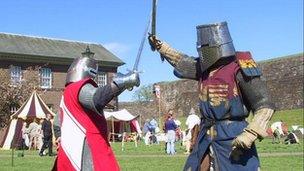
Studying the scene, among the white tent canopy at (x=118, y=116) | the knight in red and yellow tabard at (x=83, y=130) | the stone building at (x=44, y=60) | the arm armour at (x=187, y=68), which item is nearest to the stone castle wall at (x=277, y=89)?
the stone building at (x=44, y=60)

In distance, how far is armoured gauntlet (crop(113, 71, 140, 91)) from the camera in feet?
15.8

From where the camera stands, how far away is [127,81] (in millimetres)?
4820

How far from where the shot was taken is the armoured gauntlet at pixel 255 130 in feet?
15.2

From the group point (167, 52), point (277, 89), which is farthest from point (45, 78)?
point (167, 52)

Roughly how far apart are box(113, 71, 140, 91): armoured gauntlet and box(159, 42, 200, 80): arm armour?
0.76 metres

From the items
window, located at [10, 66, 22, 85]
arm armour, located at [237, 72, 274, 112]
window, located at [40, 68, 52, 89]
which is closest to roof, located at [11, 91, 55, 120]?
window, located at [10, 66, 22, 85]

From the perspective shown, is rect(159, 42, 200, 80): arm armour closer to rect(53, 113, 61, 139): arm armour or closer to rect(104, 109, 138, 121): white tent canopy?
rect(53, 113, 61, 139): arm armour

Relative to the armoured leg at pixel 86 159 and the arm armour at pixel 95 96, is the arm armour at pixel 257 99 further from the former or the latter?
the armoured leg at pixel 86 159

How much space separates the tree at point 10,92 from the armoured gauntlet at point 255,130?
3976 centimetres

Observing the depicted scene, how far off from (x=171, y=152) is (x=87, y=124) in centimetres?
1653

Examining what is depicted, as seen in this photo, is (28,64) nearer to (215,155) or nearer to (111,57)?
(111,57)

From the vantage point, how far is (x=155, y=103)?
2430 inches

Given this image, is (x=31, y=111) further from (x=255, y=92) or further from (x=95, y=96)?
(x=255, y=92)

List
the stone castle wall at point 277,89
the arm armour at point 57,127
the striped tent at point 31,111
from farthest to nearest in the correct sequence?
1. the stone castle wall at point 277,89
2. the striped tent at point 31,111
3. the arm armour at point 57,127
